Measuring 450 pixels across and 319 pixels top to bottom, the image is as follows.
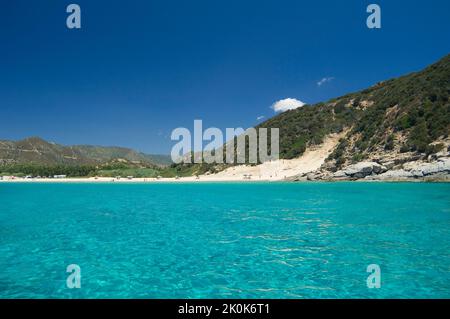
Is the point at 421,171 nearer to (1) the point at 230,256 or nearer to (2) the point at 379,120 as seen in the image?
(2) the point at 379,120

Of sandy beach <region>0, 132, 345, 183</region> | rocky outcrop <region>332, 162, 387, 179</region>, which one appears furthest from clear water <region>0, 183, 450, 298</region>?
sandy beach <region>0, 132, 345, 183</region>

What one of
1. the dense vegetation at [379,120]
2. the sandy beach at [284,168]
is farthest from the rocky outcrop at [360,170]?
the sandy beach at [284,168]

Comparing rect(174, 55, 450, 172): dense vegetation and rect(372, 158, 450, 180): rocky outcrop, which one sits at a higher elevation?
rect(174, 55, 450, 172): dense vegetation

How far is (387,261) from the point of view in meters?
15.4

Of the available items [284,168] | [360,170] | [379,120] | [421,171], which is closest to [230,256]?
[421,171]

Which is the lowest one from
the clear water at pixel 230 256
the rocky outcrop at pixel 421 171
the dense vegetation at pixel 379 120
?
the clear water at pixel 230 256

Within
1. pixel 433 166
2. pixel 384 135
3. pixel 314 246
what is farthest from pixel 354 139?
pixel 314 246

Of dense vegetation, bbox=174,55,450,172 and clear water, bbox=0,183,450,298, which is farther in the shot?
dense vegetation, bbox=174,55,450,172

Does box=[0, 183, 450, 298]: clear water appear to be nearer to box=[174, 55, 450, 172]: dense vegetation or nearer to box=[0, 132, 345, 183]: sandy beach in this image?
box=[174, 55, 450, 172]: dense vegetation

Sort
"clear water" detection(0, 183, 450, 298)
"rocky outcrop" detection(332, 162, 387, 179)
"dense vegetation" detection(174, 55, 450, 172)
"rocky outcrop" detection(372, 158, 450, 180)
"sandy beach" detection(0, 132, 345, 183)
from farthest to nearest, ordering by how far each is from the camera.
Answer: "sandy beach" detection(0, 132, 345, 183) → "rocky outcrop" detection(332, 162, 387, 179) → "dense vegetation" detection(174, 55, 450, 172) → "rocky outcrop" detection(372, 158, 450, 180) → "clear water" detection(0, 183, 450, 298)

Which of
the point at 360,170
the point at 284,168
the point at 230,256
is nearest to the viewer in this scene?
the point at 230,256

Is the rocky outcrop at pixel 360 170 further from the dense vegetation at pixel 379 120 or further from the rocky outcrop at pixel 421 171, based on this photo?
the dense vegetation at pixel 379 120

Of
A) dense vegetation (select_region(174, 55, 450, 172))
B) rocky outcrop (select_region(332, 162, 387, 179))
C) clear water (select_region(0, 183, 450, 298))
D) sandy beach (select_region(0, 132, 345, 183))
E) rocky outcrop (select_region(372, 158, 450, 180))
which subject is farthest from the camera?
sandy beach (select_region(0, 132, 345, 183))

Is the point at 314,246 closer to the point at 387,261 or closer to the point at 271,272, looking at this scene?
the point at 387,261
